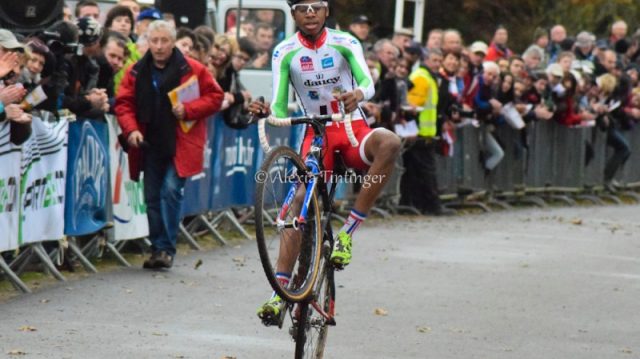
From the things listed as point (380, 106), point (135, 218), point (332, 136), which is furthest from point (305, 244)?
point (380, 106)

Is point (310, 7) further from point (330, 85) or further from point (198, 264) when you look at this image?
point (198, 264)

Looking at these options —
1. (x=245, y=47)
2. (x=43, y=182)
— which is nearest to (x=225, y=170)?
(x=245, y=47)

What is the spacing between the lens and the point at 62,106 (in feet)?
43.6

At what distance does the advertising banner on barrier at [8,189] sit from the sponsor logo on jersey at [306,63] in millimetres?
2867

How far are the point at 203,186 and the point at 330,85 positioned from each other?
6.83 m

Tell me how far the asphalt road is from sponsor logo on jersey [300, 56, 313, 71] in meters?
1.74

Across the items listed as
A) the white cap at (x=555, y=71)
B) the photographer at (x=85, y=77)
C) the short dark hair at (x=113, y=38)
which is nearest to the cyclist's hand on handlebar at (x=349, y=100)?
the photographer at (x=85, y=77)

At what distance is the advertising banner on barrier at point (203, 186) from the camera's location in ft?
52.7

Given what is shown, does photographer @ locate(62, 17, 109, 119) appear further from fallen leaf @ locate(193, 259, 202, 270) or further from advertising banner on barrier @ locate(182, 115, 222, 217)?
advertising banner on barrier @ locate(182, 115, 222, 217)

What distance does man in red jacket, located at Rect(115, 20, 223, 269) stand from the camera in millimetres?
13977

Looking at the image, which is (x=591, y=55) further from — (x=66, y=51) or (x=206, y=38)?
(x=66, y=51)

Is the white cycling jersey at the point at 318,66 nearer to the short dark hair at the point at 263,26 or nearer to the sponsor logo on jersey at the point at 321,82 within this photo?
the sponsor logo on jersey at the point at 321,82

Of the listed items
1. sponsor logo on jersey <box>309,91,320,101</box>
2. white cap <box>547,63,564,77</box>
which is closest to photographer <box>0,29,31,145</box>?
sponsor logo on jersey <box>309,91,320,101</box>

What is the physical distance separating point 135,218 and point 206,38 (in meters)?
2.40
